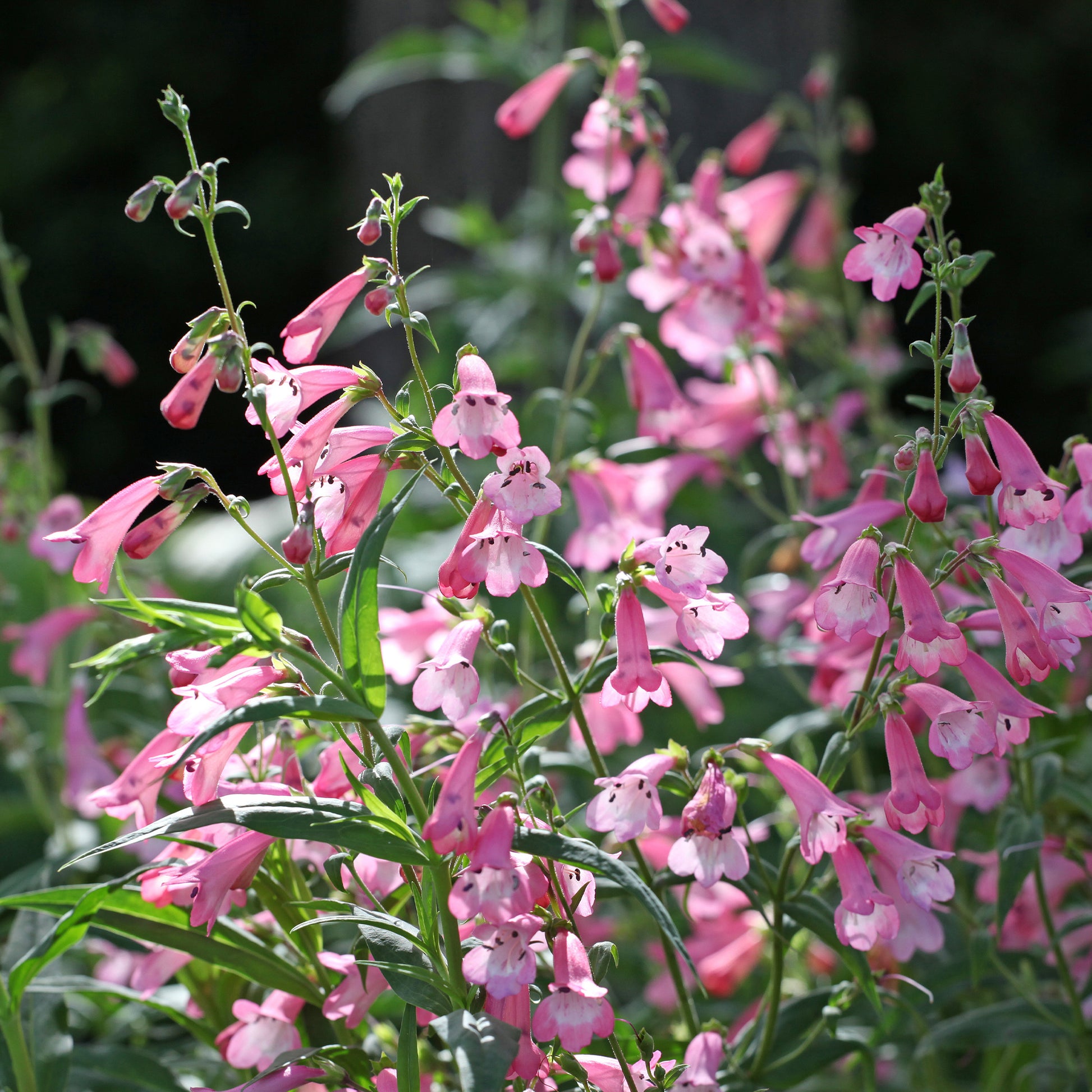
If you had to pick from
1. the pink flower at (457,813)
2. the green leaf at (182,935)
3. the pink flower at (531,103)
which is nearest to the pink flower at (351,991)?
the green leaf at (182,935)

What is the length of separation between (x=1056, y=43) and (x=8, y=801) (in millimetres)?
6454

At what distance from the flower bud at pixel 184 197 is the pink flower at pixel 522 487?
244 millimetres

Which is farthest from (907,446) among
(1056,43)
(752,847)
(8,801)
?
(1056,43)

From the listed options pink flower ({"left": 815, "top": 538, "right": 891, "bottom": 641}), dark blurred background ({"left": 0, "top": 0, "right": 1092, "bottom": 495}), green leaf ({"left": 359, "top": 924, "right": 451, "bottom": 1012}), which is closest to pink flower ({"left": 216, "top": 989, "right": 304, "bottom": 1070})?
green leaf ({"left": 359, "top": 924, "right": 451, "bottom": 1012})

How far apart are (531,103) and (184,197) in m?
0.74

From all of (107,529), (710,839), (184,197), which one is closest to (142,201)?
(184,197)

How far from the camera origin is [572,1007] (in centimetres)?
69

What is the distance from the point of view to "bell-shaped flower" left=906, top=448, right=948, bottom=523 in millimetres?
722

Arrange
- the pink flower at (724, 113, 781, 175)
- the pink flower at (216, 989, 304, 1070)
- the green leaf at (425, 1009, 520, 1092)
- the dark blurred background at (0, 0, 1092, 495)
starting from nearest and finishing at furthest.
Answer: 1. the green leaf at (425, 1009, 520, 1092)
2. the pink flower at (216, 989, 304, 1070)
3. the pink flower at (724, 113, 781, 175)
4. the dark blurred background at (0, 0, 1092, 495)

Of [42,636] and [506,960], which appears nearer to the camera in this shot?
[506,960]

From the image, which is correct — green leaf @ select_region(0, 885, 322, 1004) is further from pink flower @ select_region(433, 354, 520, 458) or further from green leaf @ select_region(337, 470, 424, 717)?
pink flower @ select_region(433, 354, 520, 458)

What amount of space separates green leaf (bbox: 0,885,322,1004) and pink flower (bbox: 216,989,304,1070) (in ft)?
0.07

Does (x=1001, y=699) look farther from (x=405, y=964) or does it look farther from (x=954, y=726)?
(x=405, y=964)

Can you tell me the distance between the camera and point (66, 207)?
5980 mm
